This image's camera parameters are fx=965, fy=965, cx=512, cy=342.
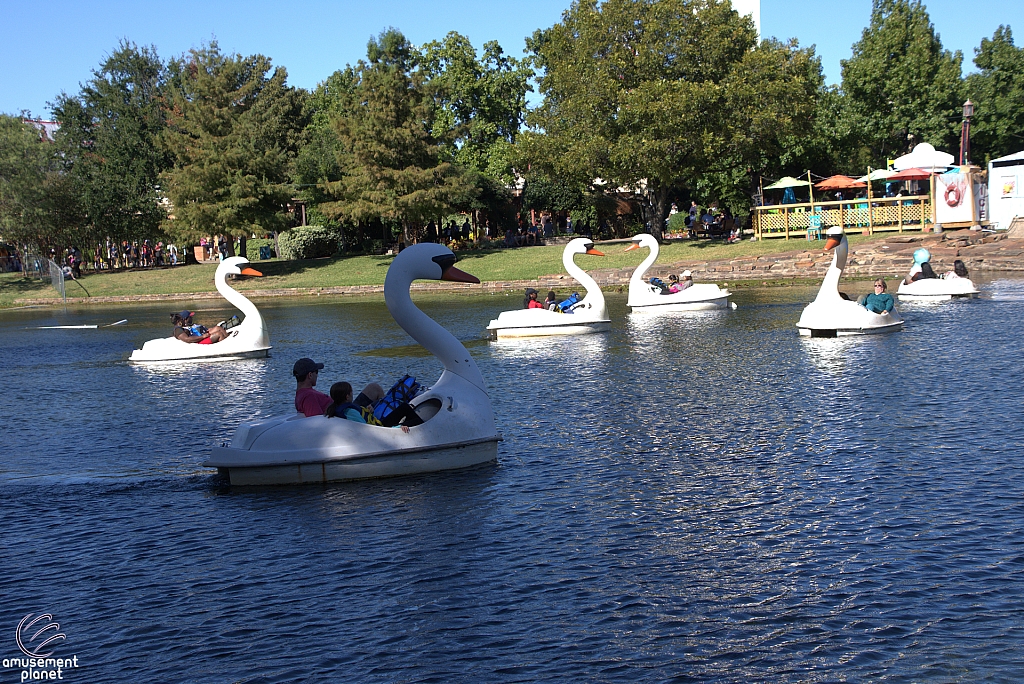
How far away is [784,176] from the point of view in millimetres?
55938

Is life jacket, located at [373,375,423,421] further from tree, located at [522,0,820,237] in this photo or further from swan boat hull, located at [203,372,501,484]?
tree, located at [522,0,820,237]

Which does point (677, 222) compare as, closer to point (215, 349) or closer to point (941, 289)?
point (941, 289)

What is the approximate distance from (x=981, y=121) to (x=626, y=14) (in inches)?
959

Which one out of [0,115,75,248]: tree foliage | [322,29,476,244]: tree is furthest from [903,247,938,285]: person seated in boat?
[0,115,75,248]: tree foliage

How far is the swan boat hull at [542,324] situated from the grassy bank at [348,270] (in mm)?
17648

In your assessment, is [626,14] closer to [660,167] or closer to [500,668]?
[660,167]

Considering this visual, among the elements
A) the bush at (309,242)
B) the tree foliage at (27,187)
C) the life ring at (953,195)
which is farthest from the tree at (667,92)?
the tree foliage at (27,187)

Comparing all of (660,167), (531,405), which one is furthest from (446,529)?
(660,167)

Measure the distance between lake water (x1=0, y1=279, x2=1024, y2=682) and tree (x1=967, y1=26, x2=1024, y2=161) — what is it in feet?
146

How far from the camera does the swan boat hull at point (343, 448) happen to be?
1014 centimetres

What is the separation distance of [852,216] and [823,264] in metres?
7.57

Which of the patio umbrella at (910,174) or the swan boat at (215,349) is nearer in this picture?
the swan boat at (215,349)

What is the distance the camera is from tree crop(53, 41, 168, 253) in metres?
54.1

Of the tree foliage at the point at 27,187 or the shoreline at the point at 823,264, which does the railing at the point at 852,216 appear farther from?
the tree foliage at the point at 27,187
